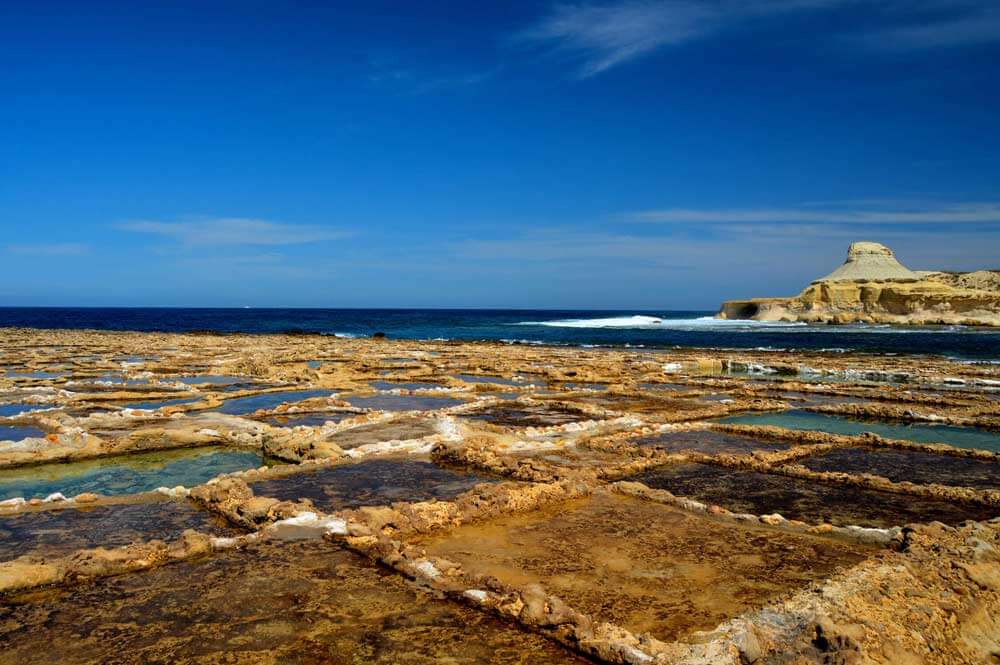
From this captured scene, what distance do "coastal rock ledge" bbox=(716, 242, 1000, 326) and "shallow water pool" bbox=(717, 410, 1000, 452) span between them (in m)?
77.2

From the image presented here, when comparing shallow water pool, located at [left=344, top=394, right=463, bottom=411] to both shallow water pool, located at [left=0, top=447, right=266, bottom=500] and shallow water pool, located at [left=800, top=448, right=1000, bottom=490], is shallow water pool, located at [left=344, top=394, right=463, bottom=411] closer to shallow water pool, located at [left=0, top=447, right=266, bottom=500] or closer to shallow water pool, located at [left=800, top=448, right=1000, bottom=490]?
shallow water pool, located at [left=0, top=447, right=266, bottom=500]

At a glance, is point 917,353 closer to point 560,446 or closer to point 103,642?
point 560,446

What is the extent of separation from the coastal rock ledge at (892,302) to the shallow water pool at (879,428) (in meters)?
77.2

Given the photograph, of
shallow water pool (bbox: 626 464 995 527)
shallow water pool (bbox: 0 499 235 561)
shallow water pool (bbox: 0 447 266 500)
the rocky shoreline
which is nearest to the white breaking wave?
the rocky shoreline

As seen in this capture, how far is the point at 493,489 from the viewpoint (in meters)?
8.34

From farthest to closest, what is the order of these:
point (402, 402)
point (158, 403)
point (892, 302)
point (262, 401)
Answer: point (892, 302)
point (262, 401)
point (402, 402)
point (158, 403)

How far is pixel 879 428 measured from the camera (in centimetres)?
1512

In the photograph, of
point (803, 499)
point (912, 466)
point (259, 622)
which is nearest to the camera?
point (259, 622)

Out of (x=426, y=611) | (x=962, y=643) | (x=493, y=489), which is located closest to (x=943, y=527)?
(x=962, y=643)

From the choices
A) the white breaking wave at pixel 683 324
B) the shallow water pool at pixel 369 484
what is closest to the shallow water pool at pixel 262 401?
the shallow water pool at pixel 369 484

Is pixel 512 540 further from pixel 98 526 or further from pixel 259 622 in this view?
pixel 98 526

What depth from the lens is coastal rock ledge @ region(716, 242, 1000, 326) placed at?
82.0 metres

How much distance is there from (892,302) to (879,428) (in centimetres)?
8443

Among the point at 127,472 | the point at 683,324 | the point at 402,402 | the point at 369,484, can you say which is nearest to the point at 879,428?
the point at 402,402
